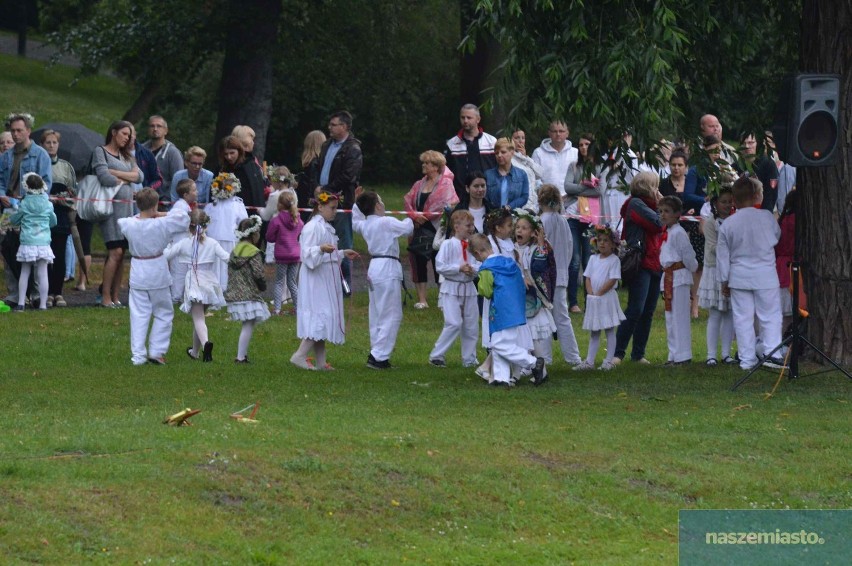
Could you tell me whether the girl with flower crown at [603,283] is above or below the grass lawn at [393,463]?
above

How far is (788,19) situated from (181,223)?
21.8ft

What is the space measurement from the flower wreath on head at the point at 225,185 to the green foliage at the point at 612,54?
3.91 meters

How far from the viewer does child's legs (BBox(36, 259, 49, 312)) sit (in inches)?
733

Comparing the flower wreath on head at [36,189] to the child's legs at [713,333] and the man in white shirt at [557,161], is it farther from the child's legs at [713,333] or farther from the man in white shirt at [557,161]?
the child's legs at [713,333]

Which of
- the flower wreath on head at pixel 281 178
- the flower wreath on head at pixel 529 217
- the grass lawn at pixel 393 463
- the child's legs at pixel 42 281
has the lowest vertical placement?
the grass lawn at pixel 393 463

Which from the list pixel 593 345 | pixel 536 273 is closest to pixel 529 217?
pixel 536 273

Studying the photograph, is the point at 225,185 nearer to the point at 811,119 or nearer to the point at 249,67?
the point at 811,119

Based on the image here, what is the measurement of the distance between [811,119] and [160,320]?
6.56m

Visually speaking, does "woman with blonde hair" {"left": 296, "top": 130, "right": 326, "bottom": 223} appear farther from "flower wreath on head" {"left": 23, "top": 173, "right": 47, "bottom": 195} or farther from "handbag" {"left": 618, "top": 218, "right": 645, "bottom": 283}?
"handbag" {"left": 618, "top": 218, "right": 645, "bottom": 283}

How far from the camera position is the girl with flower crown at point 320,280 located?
49.7 feet

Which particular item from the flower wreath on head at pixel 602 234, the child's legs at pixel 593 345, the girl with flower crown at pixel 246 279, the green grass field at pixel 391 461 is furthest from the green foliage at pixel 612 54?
the girl with flower crown at pixel 246 279

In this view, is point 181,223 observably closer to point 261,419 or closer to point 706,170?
point 261,419

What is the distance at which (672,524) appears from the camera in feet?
32.8

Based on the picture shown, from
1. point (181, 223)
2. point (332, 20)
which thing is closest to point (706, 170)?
point (181, 223)
